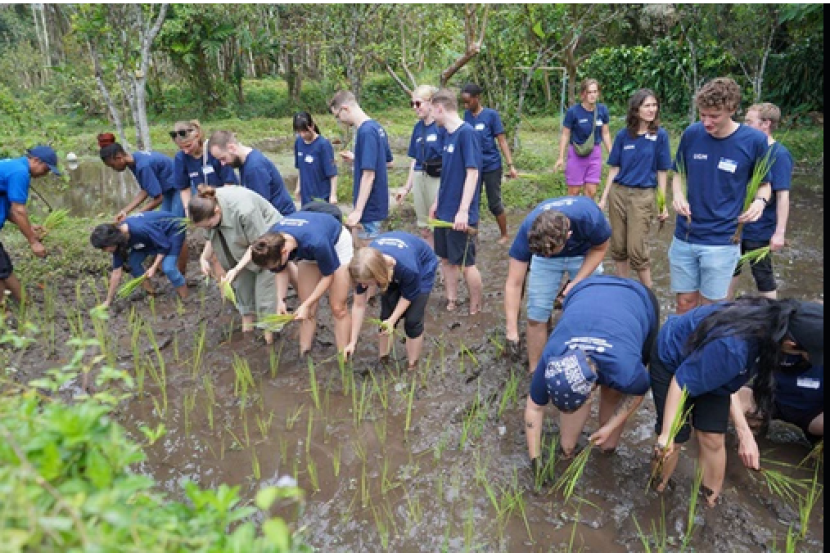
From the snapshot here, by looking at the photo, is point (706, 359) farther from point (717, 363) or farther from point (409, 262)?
point (409, 262)

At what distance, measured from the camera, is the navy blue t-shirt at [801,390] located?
338 cm

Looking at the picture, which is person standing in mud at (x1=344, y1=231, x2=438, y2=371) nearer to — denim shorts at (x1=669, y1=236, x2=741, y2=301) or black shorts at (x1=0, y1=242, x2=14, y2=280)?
denim shorts at (x1=669, y1=236, x2=741, y2=301)

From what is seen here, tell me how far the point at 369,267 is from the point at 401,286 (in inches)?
23.2

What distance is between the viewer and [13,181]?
18.0 ft

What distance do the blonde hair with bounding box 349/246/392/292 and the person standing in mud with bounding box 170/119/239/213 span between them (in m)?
2.25

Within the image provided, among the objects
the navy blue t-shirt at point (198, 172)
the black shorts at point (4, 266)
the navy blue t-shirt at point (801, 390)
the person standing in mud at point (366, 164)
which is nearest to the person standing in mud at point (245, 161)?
the navy blue t-shirt at point (198, 172)

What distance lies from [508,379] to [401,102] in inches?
677

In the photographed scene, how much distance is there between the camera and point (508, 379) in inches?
179

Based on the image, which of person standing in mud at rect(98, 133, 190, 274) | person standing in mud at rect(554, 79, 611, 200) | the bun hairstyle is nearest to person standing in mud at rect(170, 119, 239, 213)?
person standing in mud at rect(98, 133, 190, 274)

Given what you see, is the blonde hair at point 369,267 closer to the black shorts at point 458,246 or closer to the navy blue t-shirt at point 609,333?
the navy blue t-shirt at point 609,333

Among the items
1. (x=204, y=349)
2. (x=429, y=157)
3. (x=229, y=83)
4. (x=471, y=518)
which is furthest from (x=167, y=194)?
(x=229, y=83)

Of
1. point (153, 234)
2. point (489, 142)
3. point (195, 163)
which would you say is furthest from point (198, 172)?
point (489, 142)

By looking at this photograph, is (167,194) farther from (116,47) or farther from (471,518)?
(471,518)

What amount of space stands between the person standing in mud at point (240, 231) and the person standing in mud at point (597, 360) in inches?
95.3
